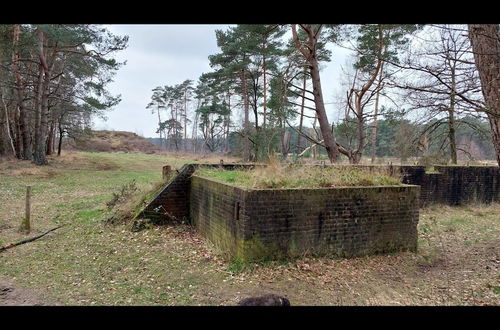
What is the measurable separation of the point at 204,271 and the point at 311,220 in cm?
218

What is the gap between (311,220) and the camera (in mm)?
6711

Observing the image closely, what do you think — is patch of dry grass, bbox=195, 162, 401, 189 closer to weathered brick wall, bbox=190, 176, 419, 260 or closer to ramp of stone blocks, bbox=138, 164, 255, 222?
weathered brick wall, bbox=190, 176, 419, 260

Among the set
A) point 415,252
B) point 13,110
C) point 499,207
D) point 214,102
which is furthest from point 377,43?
point 13,110

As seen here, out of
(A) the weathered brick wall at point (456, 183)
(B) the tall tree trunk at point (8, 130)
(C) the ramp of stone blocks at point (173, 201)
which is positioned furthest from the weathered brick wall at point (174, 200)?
(B) the tall tree trunk at point (8, 130)

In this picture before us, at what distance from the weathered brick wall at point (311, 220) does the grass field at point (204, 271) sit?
10.8 inches

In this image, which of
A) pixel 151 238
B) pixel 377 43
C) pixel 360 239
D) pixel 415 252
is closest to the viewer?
pixel 360 239

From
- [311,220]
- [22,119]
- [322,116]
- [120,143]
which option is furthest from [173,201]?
[120,143]

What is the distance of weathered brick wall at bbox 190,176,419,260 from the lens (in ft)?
20.7

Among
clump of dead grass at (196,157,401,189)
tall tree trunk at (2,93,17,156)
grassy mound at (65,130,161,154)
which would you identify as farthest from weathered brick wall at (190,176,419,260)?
grassy mound at (65,130,161,154)

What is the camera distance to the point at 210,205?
797 centimetres

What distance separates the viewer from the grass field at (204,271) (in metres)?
5.30
